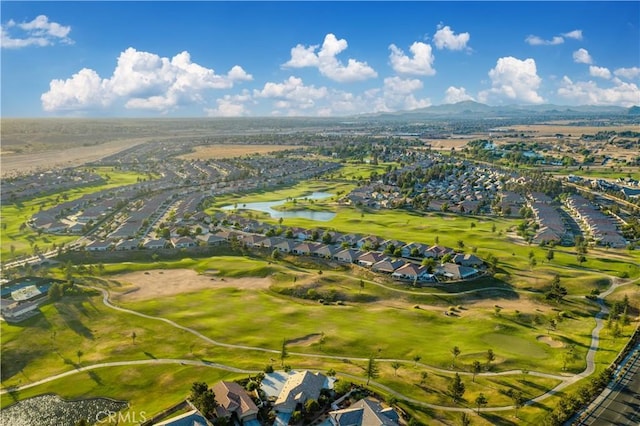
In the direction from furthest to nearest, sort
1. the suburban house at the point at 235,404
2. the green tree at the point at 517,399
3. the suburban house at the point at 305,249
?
the suburban house at the point at 305,249, the green tree at the point at 517,399, the suburban house at the point at 235,404

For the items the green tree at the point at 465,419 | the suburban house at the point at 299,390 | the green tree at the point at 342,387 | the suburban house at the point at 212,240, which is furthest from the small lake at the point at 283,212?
the green tree at the point at 465,419

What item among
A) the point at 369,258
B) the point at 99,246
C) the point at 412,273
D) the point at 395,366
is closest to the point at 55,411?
the point at 395,366

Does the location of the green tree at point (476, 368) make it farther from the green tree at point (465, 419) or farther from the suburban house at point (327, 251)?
the suburban house at point (327, 251)

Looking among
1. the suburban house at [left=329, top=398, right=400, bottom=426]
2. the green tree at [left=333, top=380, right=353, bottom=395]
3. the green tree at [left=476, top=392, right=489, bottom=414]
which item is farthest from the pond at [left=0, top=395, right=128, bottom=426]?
A: the green tree at [left=476, top=392, right=489, bottom=414]

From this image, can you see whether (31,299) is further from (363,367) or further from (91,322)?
(363,367)

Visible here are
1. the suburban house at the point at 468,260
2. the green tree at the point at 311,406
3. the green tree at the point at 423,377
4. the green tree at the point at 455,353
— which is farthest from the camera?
the suburban house at the point at 468,260

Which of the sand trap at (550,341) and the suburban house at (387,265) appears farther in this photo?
the suburban house at (387,265)
